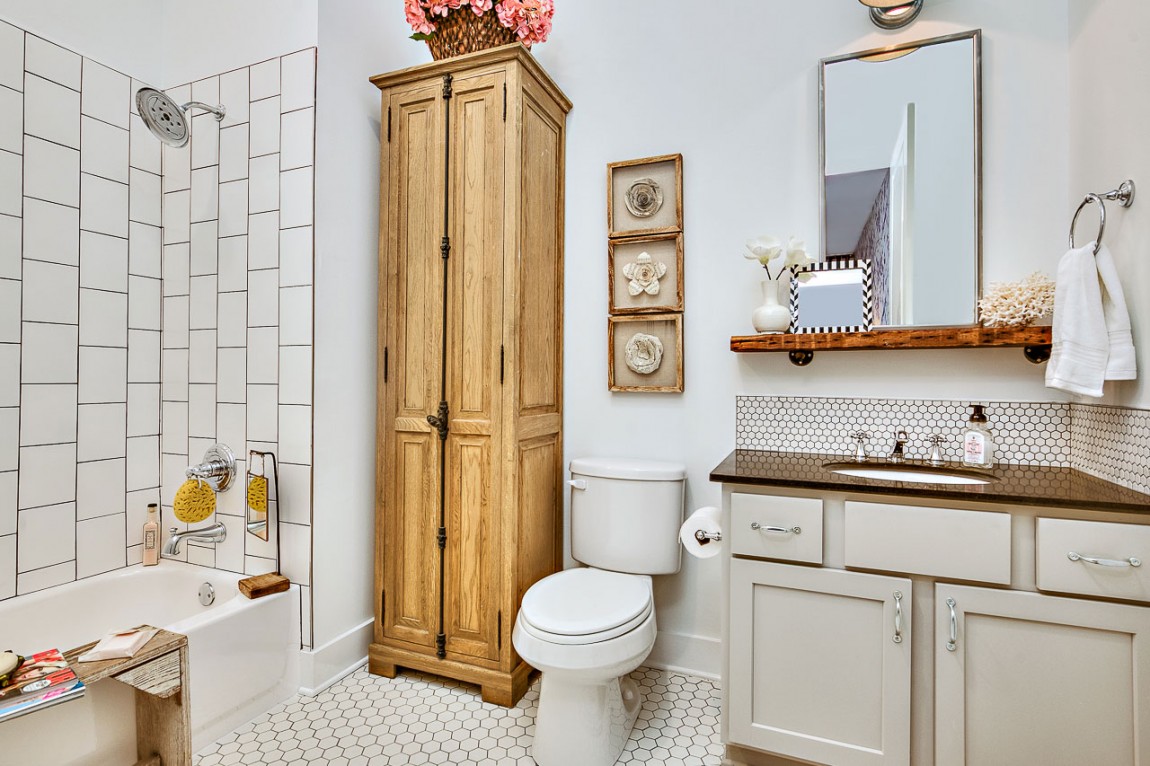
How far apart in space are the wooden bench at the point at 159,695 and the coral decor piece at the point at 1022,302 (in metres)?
2.32

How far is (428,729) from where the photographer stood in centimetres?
178

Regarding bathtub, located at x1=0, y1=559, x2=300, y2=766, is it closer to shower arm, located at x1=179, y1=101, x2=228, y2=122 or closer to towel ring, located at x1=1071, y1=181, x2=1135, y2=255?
shower arm, located at x1=179, y1=101, x2=228, y2=122

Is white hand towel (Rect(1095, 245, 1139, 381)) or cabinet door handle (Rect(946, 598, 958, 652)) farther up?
white hand towel (Rect(1095, 245, 1139, 381))

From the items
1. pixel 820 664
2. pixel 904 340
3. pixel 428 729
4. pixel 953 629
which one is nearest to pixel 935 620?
pixel 953 629

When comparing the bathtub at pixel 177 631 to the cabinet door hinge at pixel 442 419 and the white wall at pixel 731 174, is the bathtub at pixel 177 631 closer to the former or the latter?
the cabinet door hinge at pixel 442 419

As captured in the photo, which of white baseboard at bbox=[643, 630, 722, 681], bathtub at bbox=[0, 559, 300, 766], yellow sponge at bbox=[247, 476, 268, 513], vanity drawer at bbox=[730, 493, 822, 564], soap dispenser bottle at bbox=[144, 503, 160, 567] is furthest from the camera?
soap dispenser bottle at bbox=[144, 503, 160, 567]

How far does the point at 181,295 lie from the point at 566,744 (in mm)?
2143

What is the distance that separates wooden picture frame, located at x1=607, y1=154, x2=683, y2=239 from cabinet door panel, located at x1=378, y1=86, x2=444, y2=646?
662mm

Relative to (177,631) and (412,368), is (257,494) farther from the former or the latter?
(412,368)

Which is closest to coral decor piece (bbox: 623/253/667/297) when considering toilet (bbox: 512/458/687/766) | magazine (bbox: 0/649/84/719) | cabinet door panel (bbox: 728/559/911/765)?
toilet (bbox: 512/458/687/766)

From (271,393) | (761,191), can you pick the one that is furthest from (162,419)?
(761,191)

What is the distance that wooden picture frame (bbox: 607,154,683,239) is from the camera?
2133mm

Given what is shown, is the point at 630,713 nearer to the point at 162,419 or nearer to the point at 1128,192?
the point at 1128,192

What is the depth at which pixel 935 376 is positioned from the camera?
1.84m
